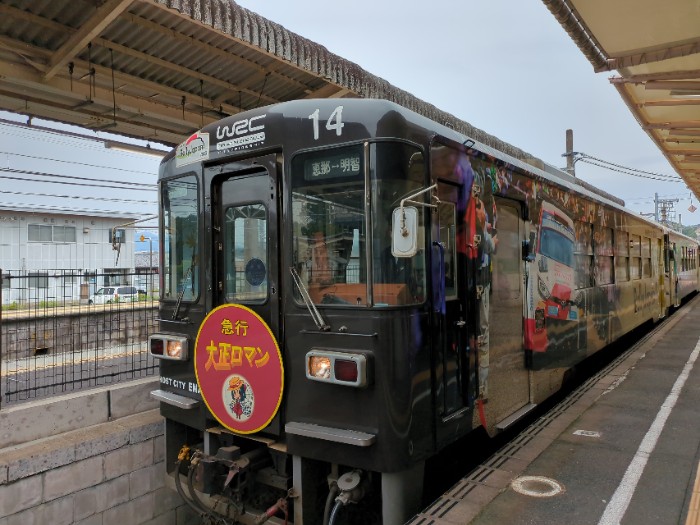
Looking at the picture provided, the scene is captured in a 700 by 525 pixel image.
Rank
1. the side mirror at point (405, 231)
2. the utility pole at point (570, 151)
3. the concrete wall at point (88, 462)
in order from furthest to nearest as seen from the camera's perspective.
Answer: the utility pole at point (570, 151) < the concrete wall at point (88, 462) < the side mirror at point (405, 231)

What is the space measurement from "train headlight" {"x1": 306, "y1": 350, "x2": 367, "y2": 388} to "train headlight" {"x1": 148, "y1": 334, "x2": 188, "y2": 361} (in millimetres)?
1277

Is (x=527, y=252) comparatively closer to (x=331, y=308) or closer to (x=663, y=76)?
(x=331, y=308)

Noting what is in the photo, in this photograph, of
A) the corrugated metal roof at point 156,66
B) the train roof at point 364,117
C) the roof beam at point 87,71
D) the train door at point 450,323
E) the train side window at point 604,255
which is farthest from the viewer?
the train side window at point 604,255

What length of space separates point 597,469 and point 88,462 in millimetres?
4228

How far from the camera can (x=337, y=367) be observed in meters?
3.22

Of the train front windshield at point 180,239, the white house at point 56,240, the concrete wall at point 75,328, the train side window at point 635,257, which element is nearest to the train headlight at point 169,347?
the train front windshield at point 180,239

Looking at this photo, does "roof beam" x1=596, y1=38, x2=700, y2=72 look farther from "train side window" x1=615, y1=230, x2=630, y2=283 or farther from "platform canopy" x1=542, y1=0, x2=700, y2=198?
"train side window" x1=615, y1=230, x2=630, y2=283

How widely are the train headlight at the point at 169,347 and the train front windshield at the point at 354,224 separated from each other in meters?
1.23

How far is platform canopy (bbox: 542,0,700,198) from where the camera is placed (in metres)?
5.26

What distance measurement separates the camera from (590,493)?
11.9ft

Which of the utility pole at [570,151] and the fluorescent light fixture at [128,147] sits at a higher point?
the utility pole at [570,151]

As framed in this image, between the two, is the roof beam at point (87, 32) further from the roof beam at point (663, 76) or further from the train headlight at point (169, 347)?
the roof beam at point (663, 76)

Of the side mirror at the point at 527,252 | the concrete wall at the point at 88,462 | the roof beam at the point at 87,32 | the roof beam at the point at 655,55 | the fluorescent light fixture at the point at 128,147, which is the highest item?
the roof beam at the point at 655,55

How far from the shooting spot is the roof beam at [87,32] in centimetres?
466
